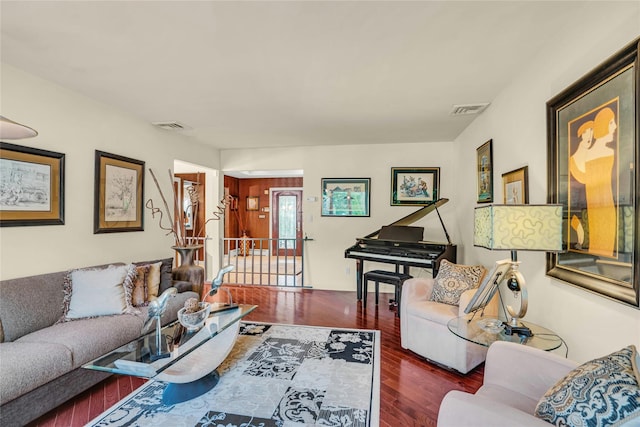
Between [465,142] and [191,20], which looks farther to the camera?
[465,142]

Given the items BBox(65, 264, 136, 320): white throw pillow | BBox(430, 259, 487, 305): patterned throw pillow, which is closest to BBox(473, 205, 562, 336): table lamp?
BBox(430, 259, 487, 305): patterned throw pillow

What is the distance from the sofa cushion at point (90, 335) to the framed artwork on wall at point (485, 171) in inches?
138

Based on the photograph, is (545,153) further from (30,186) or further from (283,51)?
(30,186)

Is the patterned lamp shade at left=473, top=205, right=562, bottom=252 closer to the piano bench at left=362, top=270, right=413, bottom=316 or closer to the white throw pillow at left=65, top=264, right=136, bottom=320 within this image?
the piano bench at left=362, top=270, right=413, bottom=316

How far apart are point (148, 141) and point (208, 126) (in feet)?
2.52

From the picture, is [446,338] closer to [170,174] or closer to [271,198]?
[170,174]

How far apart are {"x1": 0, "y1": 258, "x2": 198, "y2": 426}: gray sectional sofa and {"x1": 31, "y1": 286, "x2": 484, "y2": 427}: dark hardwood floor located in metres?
0.11

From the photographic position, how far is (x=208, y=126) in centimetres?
406

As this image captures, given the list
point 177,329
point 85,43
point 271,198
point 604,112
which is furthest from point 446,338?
point 271,198

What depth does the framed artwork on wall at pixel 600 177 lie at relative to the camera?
4.34 feet

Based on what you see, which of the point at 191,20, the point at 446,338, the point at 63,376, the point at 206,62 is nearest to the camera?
the point at 191,20

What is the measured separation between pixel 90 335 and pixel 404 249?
3.31 meters

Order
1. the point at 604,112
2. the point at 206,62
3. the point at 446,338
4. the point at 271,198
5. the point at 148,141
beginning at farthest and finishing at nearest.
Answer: the point at 271,198, the point at 148,141, the point at 446,338, the point at 206,62, the point at 604,112

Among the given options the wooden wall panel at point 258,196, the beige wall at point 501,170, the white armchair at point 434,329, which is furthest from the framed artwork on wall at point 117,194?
the wooden wall panel at point 258,196
